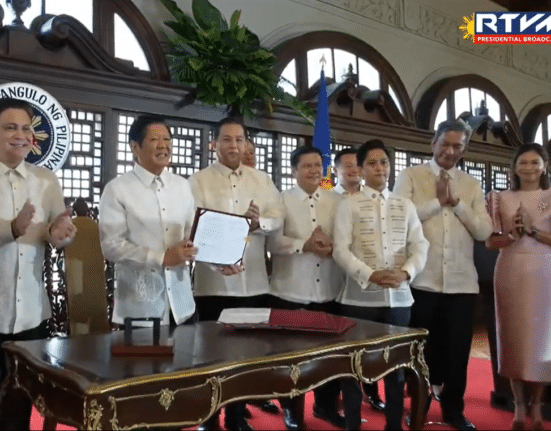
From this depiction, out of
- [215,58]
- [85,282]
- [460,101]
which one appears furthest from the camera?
[460,101]

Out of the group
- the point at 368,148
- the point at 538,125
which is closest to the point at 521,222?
the point at 368,148

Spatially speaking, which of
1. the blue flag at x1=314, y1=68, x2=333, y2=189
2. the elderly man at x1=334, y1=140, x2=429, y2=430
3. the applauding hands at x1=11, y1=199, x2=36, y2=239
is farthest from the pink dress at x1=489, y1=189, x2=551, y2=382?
the blue flag at x1=314, y1=68, x2=333, y2=189

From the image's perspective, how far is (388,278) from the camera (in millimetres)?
2852

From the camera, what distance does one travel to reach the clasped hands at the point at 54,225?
2252 mm

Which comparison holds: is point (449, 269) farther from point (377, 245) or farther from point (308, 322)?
point (308, 322)

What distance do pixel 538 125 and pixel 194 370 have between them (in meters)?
9.19

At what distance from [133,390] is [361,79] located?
20.0ft

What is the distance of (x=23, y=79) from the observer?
170 inches

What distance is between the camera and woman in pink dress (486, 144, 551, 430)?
2965 mm

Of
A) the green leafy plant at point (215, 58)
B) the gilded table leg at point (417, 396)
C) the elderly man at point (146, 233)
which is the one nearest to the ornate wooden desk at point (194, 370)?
the gilded table leg at point (417, 396)

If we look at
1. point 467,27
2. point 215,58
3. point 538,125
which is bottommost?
point 215,58

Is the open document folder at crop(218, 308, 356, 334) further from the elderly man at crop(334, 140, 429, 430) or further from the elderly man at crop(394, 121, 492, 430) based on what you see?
the elderly man at crop(394, 121, 492, 430)

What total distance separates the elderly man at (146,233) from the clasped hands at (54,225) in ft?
0.56

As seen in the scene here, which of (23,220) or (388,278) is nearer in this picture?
(23,220)
